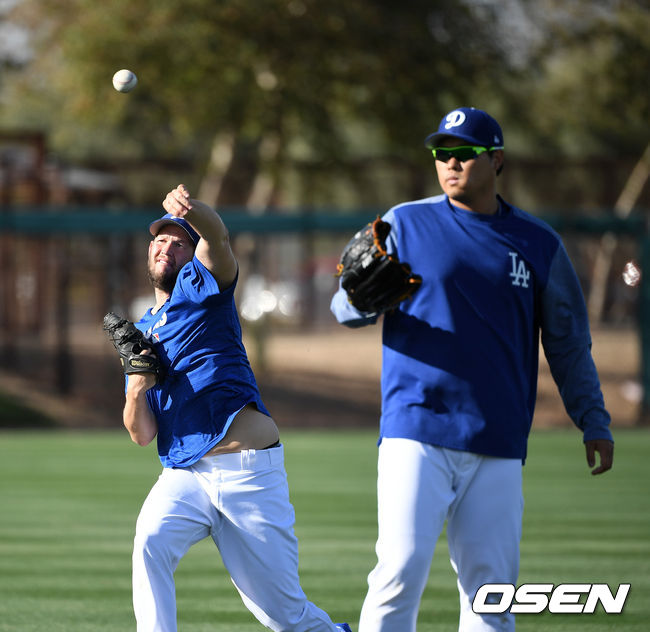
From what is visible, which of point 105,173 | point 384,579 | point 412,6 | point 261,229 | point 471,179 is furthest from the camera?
point 105,173

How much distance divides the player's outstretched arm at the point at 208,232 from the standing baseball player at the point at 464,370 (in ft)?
1.63

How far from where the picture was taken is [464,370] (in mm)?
4426

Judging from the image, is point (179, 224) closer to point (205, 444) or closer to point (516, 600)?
point (205, 444)

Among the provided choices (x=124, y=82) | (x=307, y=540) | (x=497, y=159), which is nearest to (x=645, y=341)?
(x=307, y=540)

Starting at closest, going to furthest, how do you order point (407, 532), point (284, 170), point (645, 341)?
point (407, 532), point (645, 341), point (284, 170)

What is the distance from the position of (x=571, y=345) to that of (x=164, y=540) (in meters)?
1.90

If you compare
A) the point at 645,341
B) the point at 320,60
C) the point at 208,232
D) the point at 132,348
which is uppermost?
the point at 320,60

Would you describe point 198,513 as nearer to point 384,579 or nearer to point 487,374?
point 384,579

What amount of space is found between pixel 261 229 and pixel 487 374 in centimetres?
1799

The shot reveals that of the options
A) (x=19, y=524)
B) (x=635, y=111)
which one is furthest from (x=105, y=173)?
(x=19, y=524)

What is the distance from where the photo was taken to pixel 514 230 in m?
4.62

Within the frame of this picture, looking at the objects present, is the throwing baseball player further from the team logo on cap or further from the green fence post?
the green fence post

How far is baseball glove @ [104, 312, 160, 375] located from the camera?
4.70 metres

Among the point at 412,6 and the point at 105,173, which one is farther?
the point at 105,173
